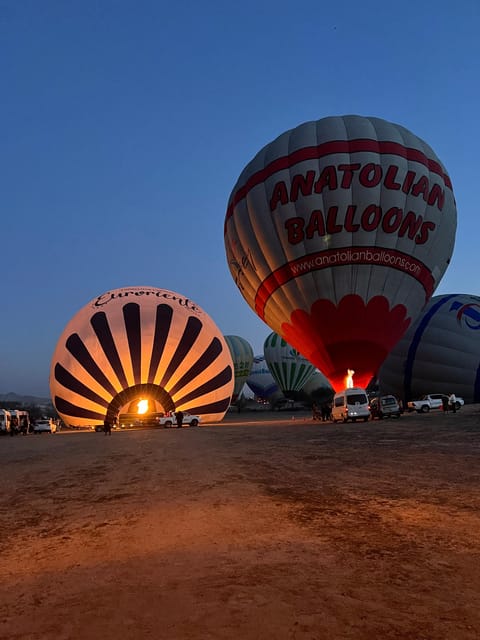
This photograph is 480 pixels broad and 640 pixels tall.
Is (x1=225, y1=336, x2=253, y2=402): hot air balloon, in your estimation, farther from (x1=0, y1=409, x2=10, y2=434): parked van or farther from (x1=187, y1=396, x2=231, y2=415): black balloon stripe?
(x1=0, y1=409, x2=10, y2=434): parked van

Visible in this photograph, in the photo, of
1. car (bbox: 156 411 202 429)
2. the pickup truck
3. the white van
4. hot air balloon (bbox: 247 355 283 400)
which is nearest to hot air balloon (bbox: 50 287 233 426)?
car (bbox: 156 411 202 429)

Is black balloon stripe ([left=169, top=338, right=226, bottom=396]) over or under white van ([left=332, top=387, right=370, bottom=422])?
over

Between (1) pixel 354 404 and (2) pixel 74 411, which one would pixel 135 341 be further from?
(1) pixel 354 404

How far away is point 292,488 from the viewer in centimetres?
582

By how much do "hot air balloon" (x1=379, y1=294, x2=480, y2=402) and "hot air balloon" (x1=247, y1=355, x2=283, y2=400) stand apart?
38.4 meters

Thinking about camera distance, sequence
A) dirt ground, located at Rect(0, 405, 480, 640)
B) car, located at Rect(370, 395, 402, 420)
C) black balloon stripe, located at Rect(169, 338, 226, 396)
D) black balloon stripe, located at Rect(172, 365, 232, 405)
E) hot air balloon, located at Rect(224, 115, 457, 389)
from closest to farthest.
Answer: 1. dirt ground, located at Rect(0, 405, 480, 640)
2. hot air balloon, located at Rect(224, 115, 457, 389)
3. car, located at Rect(370, 395, 402, 420)
4. black balloon stripe, located at Rect(169, 338, 226, 396)
5. black balloon stripe, located at Rect(172, 365, 232, 405)

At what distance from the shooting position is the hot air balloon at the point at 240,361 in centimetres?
5406

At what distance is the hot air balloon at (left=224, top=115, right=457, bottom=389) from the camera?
18.5m

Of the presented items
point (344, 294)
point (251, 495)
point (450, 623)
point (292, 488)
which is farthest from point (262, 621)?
point (344, 294)

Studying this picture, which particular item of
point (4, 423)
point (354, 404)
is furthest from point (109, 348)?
point (354, 404)

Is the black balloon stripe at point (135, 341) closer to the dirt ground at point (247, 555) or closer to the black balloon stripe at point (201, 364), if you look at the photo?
the black balloon stripe at point (201, 364)

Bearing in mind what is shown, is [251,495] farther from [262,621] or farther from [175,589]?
[262,621]

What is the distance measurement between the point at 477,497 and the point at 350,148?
54.5 feet

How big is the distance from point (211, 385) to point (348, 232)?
11.3 meters
